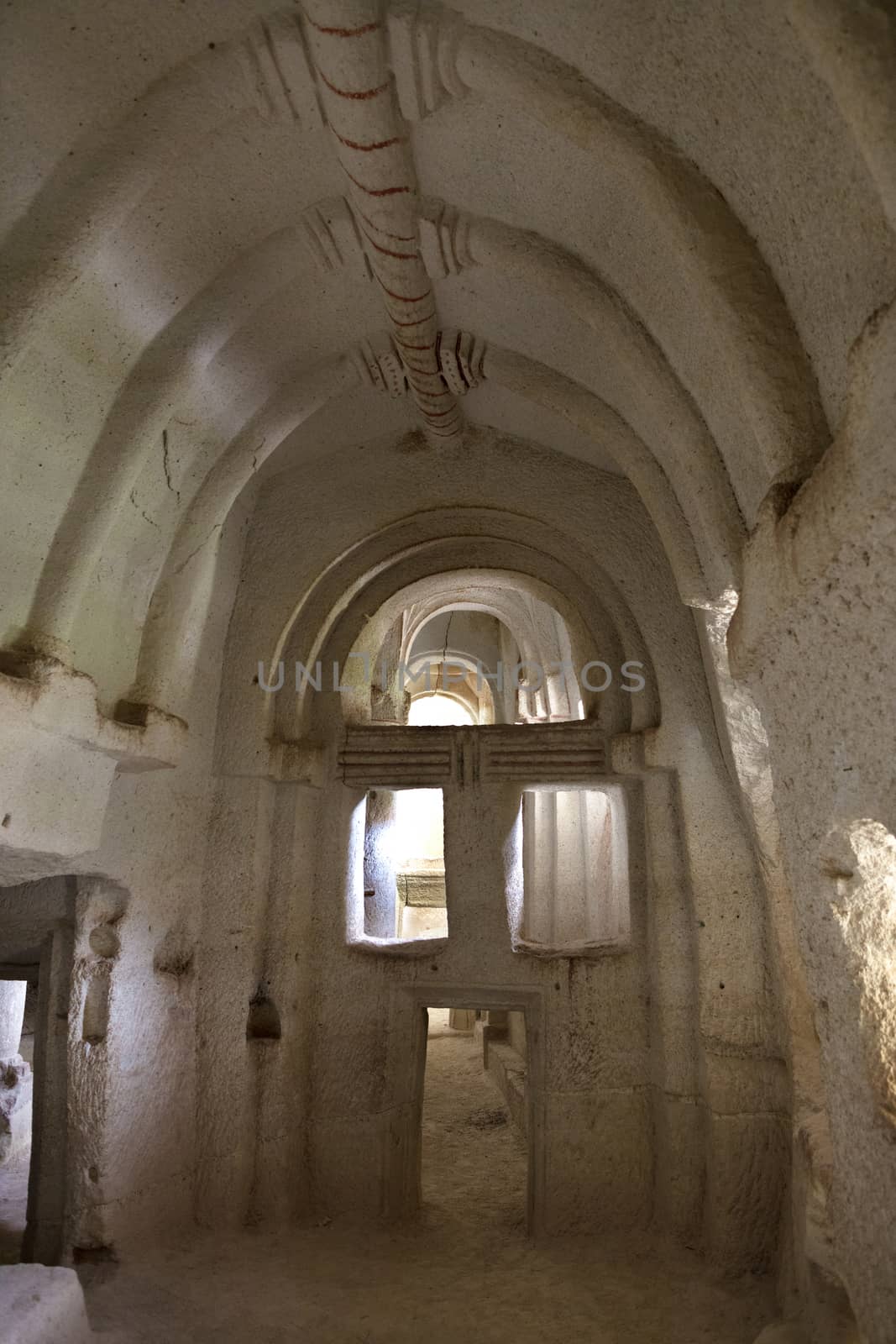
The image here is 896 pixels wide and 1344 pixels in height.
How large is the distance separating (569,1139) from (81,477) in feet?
14.8

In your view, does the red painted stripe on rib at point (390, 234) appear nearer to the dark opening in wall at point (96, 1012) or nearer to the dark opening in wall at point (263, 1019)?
the dark opening in wall at point (96, 1012)

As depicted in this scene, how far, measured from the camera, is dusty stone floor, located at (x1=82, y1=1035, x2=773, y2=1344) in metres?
4.15

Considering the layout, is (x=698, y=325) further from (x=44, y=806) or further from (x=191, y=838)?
(x=191, y=838)

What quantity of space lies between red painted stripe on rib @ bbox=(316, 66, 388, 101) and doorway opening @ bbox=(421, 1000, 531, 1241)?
4.72m

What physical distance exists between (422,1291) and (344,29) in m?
5.58

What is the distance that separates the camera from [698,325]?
2918mm

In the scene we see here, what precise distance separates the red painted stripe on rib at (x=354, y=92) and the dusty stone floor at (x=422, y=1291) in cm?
506

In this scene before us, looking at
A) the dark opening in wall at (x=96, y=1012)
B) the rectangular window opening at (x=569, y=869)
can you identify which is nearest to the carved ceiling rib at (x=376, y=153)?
the dark opening in wall at (x=96, y=1012)

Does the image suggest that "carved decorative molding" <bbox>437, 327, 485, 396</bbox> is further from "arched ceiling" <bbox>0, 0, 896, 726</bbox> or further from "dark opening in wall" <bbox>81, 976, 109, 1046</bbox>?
"dark opening in wall" <bbox>81, 976, 109, 1046</bbox>

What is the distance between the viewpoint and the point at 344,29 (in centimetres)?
261

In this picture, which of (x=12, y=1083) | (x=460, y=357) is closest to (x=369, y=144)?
(x=460, y=357)

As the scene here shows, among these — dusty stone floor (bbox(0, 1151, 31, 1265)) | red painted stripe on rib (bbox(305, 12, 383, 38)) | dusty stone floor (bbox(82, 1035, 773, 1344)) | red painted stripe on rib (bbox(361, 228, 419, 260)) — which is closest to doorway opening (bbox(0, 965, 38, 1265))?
dusty stone floor (bbox(0, 1151, 31, 1265))

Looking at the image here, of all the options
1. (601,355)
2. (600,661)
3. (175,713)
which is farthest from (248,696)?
(601,355)

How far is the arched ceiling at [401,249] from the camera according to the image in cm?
232
